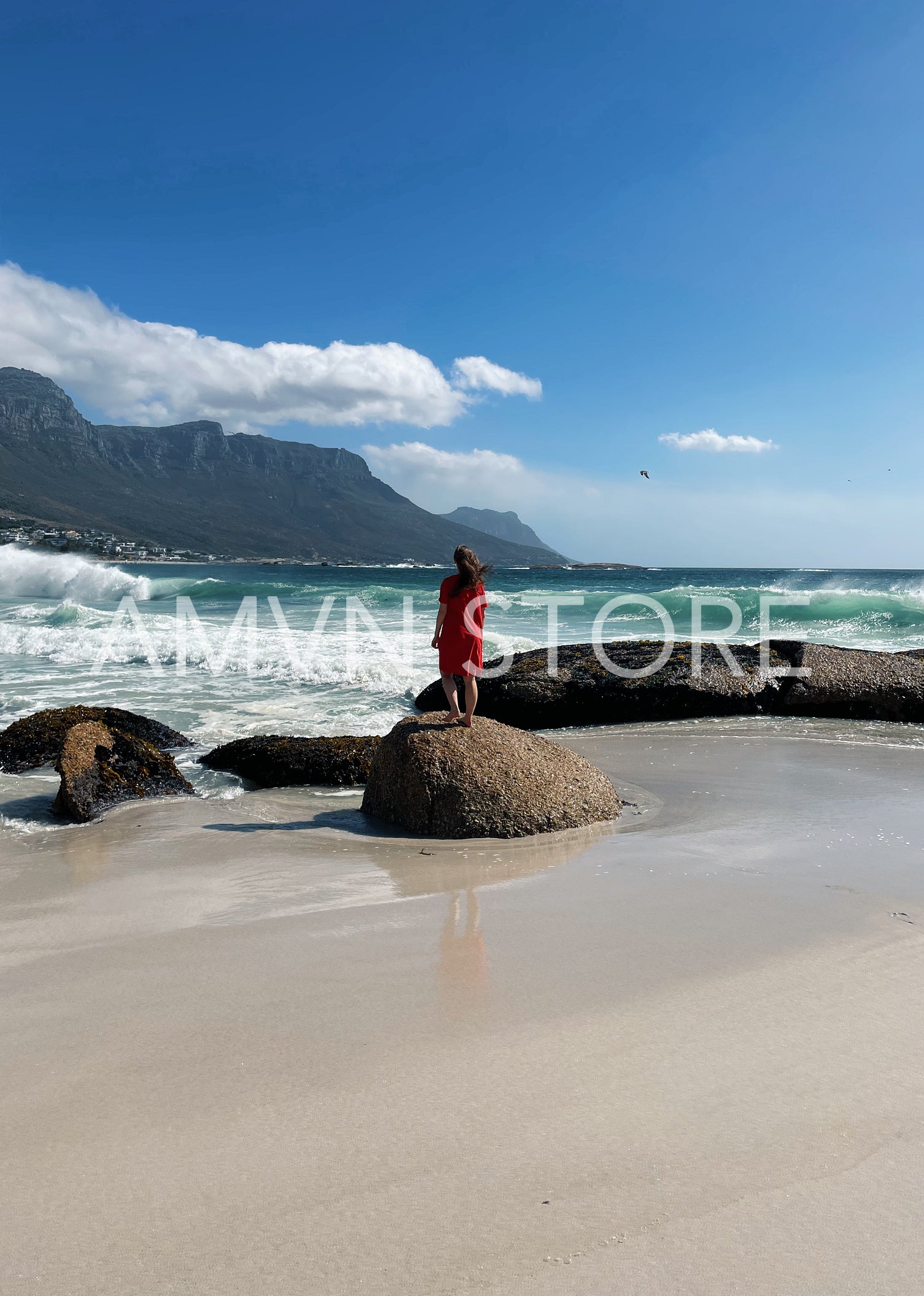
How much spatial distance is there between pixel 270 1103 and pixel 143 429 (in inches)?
7154

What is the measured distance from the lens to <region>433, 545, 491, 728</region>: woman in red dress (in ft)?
20.8

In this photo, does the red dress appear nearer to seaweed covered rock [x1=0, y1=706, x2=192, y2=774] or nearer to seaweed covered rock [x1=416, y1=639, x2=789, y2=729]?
seaweed covered rock [x1=0, y1=706, x2=192, y2=774]

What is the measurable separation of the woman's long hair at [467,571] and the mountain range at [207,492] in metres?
97.9

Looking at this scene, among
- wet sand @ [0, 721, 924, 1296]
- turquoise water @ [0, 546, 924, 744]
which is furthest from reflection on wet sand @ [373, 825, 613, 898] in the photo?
turquoise water @ [0, 546, 924, 744]

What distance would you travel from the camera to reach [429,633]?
71.2ft

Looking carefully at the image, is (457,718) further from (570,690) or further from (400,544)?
(400,544)

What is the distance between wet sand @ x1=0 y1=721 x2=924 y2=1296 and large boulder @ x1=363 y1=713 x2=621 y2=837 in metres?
0.79

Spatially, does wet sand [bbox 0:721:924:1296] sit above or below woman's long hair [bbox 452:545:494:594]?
below

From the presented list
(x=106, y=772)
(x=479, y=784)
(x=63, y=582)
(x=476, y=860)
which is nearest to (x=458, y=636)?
(x=479, y=784)

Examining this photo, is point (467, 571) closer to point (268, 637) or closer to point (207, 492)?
point (268, 637)

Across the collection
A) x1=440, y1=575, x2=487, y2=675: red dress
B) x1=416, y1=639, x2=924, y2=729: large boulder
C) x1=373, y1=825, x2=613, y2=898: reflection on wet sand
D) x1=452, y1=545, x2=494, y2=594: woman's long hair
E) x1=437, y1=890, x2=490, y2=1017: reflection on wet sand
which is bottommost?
x1=373, y1=825, x2=613, y2=898: reflection on wet sand

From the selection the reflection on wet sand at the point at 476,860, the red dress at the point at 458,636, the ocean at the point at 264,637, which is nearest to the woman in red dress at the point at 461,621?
the red dress at the point at 458,636

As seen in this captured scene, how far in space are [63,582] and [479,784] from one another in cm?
3785

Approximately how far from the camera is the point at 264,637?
19047 mm
